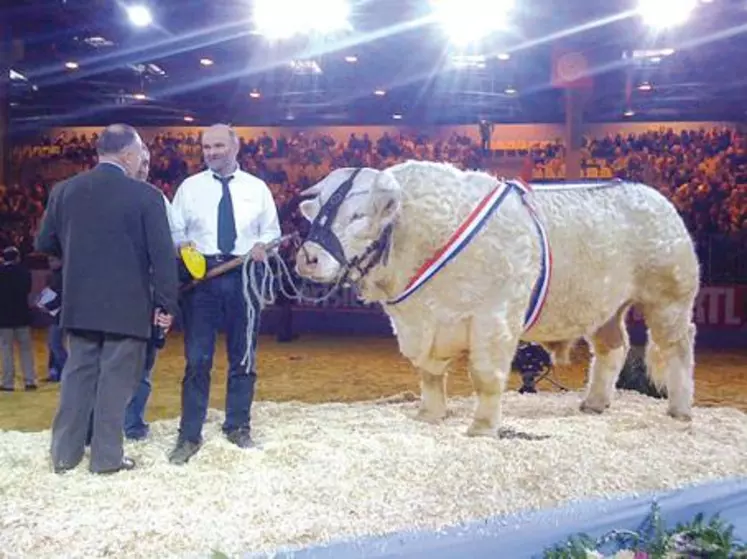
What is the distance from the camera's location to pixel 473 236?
4234 millimetres

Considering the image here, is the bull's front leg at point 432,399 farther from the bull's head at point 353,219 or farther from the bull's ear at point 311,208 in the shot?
the bull's ear at point 311,208

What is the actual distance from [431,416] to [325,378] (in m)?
4.06

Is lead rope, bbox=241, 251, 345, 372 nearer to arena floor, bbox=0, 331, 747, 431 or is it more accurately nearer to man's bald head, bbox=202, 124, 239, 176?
man's bald head, bbox=202, 124, 239, 176

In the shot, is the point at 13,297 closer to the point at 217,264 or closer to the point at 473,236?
the point at 217,264

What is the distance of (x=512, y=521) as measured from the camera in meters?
3.47

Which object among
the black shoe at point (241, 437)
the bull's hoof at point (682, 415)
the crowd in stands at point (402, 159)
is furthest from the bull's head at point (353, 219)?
the crowd in stands at point (402, 159)

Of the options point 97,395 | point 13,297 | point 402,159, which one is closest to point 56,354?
point 13,297

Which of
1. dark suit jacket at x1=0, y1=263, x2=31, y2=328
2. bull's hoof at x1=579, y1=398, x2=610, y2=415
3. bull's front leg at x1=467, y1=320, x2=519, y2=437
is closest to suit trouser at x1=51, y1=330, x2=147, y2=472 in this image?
bull's front leg at x1=467, y1=320, x2=519, y2=437

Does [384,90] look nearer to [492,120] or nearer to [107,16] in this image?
[492,120]

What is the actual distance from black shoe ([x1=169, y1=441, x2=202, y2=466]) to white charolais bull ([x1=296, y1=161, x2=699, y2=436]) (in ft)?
3.16

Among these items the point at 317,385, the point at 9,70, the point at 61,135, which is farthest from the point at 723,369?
the point at 61,135

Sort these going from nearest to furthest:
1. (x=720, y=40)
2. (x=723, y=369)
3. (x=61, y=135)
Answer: (x=723, y=369) < (x=720, y=40) < (x=61, y=135)

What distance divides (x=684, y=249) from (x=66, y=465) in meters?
3.35

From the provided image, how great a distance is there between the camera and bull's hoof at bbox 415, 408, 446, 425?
479 centimetres
